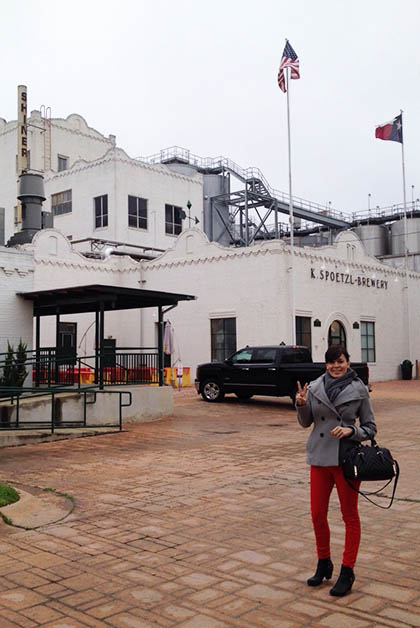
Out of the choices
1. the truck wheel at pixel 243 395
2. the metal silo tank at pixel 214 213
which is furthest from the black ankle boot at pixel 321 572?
the metal silo tank at pixel 214 213

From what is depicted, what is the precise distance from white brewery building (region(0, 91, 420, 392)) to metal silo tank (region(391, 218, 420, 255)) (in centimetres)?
613

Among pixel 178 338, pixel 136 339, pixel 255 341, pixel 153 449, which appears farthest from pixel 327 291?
pixel 153 449

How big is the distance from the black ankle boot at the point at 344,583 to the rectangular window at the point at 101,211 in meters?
31.0

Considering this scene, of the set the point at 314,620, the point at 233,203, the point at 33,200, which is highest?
the point at 233,203

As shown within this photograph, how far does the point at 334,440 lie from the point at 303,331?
69.8 feet

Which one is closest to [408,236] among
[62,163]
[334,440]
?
[62,163]

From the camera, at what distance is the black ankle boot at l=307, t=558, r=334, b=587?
16.1 feet

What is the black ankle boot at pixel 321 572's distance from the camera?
4.91 m

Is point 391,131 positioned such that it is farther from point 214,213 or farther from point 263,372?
point 263,372

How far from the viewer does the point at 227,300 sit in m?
26.2

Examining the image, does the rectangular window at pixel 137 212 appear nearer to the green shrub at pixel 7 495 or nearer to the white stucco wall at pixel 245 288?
the white stucco wall at pixel 245 288

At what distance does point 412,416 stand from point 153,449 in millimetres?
7993

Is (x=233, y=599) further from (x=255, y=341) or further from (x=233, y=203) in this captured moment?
(x=233, y=203)

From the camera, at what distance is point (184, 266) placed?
91.1 ft
